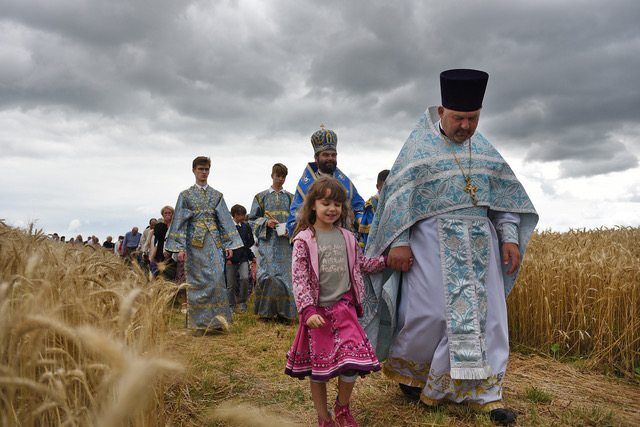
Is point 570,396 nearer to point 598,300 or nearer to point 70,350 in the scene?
point 598,300

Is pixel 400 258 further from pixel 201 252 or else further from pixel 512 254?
pixel 201 252

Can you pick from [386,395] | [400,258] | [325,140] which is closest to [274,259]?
[325,140]

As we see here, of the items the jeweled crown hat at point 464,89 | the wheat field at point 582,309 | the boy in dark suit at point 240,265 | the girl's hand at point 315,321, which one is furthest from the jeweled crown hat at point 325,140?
the boy in dark suit at point 240,265

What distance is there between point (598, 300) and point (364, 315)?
107 inches

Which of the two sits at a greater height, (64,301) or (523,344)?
(64,301)

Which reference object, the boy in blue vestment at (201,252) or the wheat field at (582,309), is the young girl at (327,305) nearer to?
the wheat field at (582,309)

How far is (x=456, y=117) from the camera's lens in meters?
3.47

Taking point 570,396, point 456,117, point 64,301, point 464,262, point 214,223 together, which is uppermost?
point 456,117

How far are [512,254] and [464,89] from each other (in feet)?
3.95

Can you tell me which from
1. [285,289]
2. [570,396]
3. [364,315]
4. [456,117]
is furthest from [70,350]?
[285,289]

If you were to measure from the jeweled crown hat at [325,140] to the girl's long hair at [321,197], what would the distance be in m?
2.32

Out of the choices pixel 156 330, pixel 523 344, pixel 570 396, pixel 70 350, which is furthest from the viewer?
pixel 523 344

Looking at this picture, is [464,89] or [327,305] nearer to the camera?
[327,305]

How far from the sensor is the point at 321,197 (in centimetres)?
313
